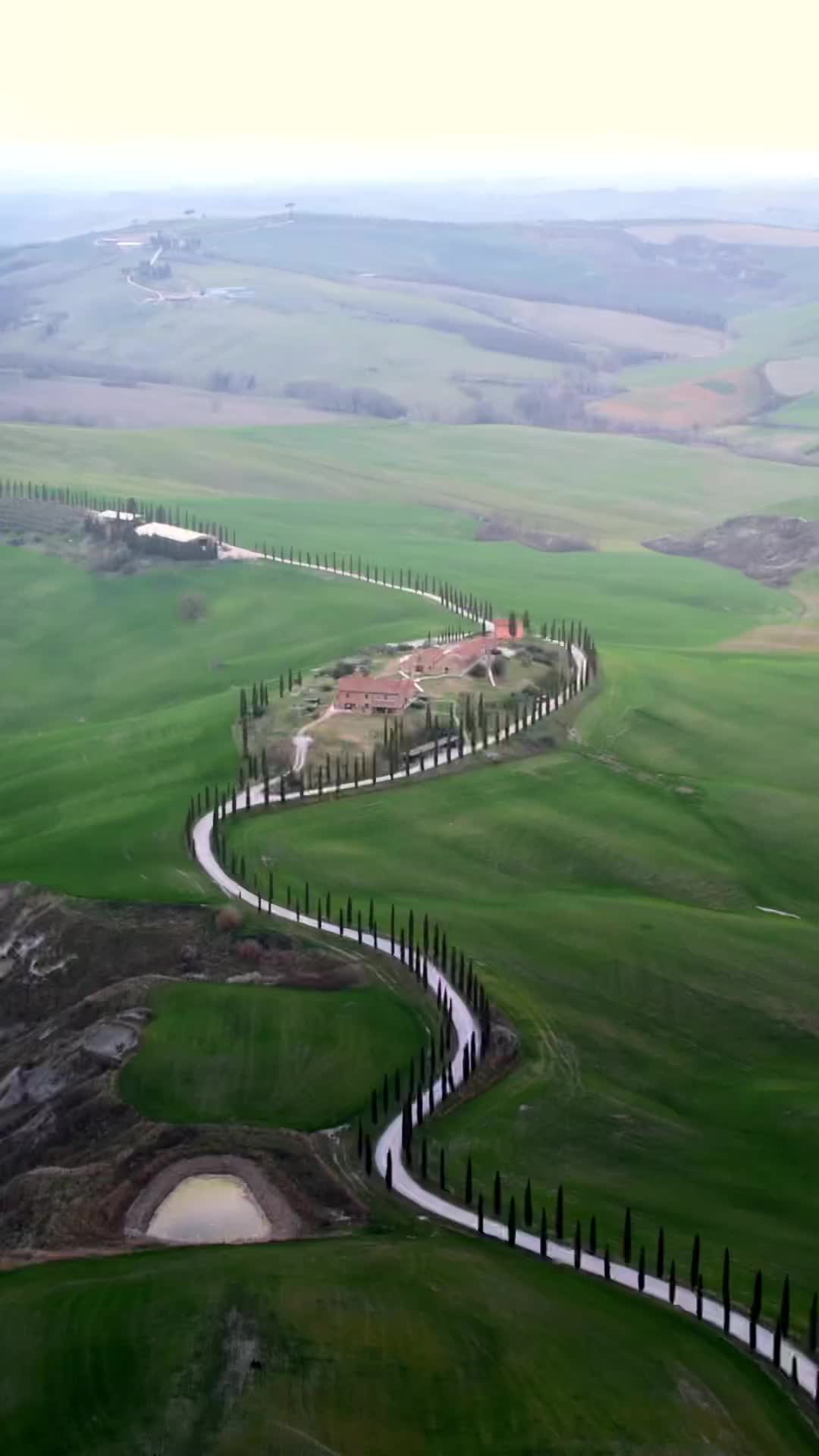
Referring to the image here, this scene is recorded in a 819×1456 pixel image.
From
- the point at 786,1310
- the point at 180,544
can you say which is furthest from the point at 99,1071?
the point at 180,544

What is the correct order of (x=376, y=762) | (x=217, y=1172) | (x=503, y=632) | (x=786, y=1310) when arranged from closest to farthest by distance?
(x=786, y=1310) < (x=217, y=1172) < (x=376, y=762) < (x=503, y=632)

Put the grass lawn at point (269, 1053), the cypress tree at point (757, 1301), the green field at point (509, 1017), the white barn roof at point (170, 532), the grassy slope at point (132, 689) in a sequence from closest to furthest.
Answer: the green field at point (509, 1017) → the cypress tree at point (757, 1301) → the grass lawn at point (269, 1053) → the grassy slope at point (132, 689) → the white barn roof at point (170, 532)

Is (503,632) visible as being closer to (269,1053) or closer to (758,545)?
(758,545)

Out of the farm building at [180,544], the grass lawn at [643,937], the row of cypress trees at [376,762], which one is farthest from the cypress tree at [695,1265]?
the farm building at [180,544]

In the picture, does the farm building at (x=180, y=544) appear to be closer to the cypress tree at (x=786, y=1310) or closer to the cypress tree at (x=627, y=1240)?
the cypress tree at (x=627, y=1240)

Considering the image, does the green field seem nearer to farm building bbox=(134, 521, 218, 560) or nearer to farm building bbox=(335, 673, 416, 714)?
farm building bbox=(335, 673, 416, 714)

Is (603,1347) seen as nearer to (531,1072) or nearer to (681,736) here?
(531,1072)

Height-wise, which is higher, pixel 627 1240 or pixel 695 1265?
pixel 695 1265
